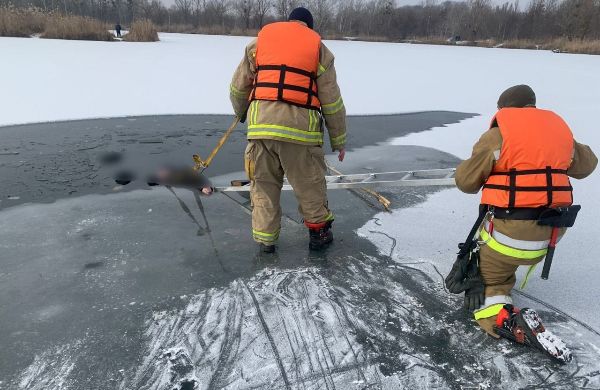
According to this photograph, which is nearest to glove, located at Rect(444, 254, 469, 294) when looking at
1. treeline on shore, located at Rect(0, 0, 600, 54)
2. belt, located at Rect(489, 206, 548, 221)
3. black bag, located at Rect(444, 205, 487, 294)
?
black bag, located at Rect(444, 205, 487, 294)

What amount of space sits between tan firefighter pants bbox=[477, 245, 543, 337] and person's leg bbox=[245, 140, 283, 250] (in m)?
1.39

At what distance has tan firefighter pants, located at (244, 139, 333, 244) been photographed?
2.94 meters

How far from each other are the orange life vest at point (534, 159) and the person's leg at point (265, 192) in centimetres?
146

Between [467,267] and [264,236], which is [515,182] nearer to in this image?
[467,267]

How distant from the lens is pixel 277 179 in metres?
3.12

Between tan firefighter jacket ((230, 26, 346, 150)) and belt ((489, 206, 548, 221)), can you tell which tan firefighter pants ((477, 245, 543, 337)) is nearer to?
belt ((489, 206, 548, 221))

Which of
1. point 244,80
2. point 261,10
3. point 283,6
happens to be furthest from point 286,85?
point 261,10

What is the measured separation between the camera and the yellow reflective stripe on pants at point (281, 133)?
2805 mm

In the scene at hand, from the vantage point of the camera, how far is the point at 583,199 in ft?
13.5

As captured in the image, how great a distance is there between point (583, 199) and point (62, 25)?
2175 centimetres

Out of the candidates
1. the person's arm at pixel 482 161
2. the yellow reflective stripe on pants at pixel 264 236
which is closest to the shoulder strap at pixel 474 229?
the person's arm at pixel 482 161

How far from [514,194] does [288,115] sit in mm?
1421

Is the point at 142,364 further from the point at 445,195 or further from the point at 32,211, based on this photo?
the point at 445,195

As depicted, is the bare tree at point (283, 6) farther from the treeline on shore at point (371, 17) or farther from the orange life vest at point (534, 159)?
the orange life vest at point (534, 159)
